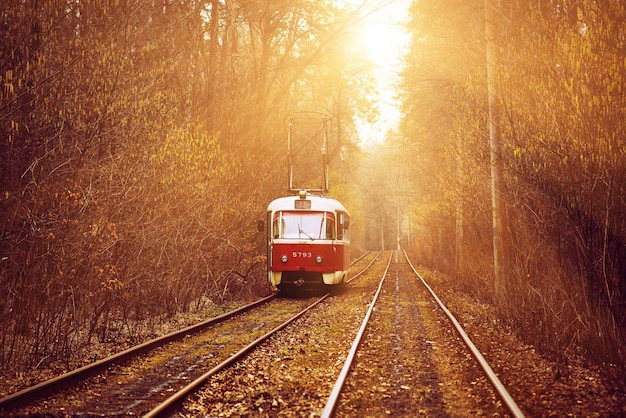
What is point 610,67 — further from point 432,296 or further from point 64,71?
point 432,296

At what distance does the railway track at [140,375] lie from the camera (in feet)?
21.6

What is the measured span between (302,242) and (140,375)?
10.3 m

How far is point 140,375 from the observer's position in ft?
26.9

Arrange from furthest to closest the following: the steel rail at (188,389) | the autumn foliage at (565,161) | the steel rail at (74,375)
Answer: the autumn foliage at (565,161) < the steel rail at (74,375) < the steel rail at (188,389)

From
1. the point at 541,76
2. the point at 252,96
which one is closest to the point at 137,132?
the point at 541,76

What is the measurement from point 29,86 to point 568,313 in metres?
8.47

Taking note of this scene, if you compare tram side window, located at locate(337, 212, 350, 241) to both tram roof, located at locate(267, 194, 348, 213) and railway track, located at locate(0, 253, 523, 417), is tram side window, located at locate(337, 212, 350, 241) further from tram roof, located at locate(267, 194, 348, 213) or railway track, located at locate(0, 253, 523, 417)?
railway track, located at locate(0, 253, 523, 417)

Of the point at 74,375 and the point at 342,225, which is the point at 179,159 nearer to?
the point at 74,375

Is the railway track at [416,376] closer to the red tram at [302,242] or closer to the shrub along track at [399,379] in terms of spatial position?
the shrub along track at [399,379]

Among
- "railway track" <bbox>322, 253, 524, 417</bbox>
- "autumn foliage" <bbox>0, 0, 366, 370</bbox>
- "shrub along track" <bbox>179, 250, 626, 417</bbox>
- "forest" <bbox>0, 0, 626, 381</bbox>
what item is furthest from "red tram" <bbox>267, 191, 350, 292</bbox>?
"shrub along track" <bbox>179, 250, 626, 417</bbox>

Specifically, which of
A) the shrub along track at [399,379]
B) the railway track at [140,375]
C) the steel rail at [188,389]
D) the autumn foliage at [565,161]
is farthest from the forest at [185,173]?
the steel rail at [188,389]

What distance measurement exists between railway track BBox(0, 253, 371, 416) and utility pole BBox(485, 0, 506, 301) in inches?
203

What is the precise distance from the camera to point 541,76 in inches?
349

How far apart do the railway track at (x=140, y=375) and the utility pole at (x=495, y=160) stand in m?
5.15
